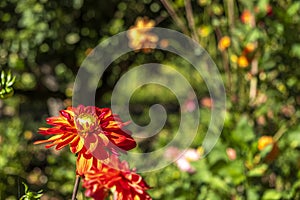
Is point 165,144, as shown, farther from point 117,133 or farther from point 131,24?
point 117,133

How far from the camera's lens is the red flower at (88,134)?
3.50 ft

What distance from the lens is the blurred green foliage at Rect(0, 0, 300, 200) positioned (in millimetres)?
1822

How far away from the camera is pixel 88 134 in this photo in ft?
3.58

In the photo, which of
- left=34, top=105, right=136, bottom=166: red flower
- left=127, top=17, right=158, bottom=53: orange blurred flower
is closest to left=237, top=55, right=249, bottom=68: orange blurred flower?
left=127, top=17, right=158, bottom=53: orange blurred flower

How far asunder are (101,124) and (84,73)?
69.1 inches

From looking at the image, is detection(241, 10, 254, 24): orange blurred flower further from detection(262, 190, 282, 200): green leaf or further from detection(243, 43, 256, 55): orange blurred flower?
detection(262, 190, 282, 200): green leaf

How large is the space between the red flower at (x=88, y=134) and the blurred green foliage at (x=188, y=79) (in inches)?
20.7

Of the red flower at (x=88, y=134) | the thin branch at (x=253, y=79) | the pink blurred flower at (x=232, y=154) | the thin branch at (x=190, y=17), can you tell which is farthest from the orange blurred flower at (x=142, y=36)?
the red flower at (x=88, y=134)

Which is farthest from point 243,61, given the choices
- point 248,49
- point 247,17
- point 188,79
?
point 188,79

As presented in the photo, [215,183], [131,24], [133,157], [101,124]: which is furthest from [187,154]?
[101,124]

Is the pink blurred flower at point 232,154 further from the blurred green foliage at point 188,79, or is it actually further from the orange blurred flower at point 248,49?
the orange blurred flower at point 248,49

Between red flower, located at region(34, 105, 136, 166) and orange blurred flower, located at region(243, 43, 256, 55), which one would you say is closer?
red flower, located at region(34, 105, 136, 166)

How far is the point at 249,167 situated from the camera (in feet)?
5.82

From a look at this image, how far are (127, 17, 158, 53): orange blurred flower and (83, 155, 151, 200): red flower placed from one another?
5.15 ft
